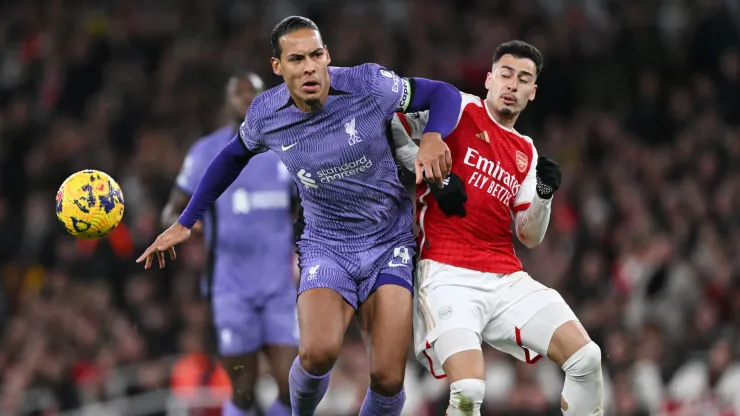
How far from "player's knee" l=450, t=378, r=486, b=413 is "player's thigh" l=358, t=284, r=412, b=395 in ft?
1.23

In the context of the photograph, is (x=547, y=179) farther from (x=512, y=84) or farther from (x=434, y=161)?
(x=434, y=161)

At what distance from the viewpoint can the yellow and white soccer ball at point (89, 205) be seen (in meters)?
7.77

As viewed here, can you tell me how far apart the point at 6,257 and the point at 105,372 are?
7.37ft

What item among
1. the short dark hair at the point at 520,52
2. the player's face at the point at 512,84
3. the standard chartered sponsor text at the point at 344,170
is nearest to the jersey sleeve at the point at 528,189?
the player's face at the point at 512,84

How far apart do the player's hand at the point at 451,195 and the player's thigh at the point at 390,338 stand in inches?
21.3

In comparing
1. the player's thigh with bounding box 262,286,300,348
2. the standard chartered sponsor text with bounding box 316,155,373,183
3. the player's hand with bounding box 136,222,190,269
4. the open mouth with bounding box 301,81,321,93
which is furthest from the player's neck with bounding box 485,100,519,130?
the player's thigh with bounding box 262,286,300,348

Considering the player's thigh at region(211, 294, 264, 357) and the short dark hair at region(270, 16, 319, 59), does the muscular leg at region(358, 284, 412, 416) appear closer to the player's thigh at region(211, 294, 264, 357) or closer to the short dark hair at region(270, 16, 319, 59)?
the short dark hair at region(270, 16, 319, 59)

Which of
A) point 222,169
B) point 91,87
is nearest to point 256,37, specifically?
point 91,87

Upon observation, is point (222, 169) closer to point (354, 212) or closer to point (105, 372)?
point (354, 212)

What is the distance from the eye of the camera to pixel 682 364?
12.8m

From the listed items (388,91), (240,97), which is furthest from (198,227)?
(388,91)

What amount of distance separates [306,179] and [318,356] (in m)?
1.04

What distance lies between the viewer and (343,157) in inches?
292

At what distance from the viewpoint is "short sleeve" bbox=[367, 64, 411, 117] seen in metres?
7.42
